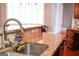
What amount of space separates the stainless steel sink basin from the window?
0.22 m

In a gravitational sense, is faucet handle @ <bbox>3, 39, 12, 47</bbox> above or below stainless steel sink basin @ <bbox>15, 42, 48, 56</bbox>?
above

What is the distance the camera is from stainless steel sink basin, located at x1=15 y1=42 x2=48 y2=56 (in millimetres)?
1427

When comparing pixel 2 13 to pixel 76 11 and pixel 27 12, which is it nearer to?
pixel 27 12

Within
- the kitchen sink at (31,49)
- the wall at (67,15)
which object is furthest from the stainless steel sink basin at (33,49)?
the wall at (67,15)

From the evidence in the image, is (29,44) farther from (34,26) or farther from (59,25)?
(59,25)

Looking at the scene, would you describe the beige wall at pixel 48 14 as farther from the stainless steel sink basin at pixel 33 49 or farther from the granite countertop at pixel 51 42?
the stainless steel sink basin at pixel 33 49

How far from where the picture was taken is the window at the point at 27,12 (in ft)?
4.21

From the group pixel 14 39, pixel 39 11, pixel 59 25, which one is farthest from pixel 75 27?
pixel 14 39

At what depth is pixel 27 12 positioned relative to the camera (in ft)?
4.30

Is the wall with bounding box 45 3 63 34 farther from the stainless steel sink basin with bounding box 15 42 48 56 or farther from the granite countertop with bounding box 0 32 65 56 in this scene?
the stainless steel sink basin with bounding box 15 42 48 56

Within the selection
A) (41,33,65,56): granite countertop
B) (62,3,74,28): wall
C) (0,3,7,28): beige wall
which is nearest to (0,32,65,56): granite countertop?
(41,33,65,56): granite countertop

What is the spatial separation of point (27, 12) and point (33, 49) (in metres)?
0.40

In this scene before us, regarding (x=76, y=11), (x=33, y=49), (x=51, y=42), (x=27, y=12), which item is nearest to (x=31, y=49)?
(x=33, y=49)

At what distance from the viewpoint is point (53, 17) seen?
132 centimetres
